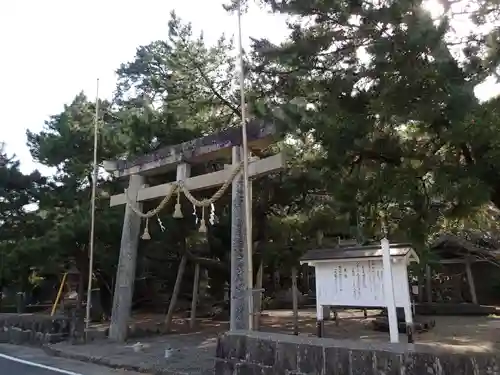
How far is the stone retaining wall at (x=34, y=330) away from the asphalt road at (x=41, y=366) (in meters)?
0.68

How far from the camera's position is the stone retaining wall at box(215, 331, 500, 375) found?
3893 mm

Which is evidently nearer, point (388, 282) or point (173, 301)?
point (388, 282)

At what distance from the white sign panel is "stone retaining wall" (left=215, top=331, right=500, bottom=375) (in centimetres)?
93

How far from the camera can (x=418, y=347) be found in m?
4.27

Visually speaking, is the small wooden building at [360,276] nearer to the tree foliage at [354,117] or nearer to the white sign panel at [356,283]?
the white sign panel at [356,283]

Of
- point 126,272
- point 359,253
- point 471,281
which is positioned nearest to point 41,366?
point 126,272

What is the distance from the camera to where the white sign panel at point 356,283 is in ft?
17.7

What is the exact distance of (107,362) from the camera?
7.45 meters

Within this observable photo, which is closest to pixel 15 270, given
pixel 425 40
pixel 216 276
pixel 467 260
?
pixel 216 276

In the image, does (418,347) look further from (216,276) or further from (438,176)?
(216,276)

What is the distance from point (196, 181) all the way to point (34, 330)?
18.5ft

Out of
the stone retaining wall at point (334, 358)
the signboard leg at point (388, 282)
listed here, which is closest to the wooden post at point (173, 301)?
the stone retaining wall at point (334, 358)

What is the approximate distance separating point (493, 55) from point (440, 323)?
10255 millimetres

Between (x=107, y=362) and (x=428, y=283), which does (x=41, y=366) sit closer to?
(x=107, y=362)
